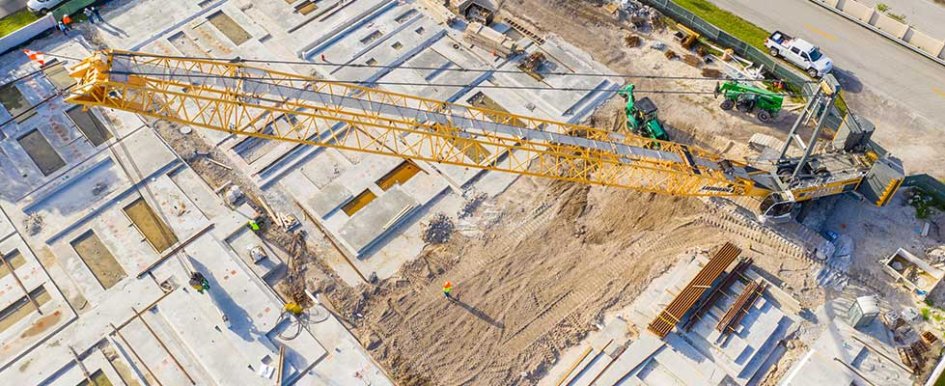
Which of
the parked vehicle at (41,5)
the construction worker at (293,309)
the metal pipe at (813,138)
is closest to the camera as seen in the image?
the metal pipe at (813,138)

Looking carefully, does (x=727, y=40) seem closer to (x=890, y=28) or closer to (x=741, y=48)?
(x=741, y=48)

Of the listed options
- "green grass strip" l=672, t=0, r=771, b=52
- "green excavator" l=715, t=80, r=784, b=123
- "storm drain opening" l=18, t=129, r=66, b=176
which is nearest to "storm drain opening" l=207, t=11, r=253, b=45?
"storm drain opening" l=18, t=129, r=66, b=176

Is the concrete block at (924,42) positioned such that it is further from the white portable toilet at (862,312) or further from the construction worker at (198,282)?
the construction worker at (198,282)

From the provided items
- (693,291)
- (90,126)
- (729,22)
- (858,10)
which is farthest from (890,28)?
(90,126)

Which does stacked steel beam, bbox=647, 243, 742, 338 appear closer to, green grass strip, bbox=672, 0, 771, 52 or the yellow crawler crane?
the yellow crawler crane

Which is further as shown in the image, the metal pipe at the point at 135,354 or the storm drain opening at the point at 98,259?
the storm drain opening at the point at 98,259

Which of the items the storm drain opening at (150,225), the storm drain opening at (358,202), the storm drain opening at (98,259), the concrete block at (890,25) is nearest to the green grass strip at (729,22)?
the concrete block at (890,25)

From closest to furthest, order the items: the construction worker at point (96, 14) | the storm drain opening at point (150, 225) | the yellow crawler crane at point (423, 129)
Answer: the yellow crawler crane at point (423, 129)
the storm drain opening at point (150, 225)
the construction worker at point (96, 14)
